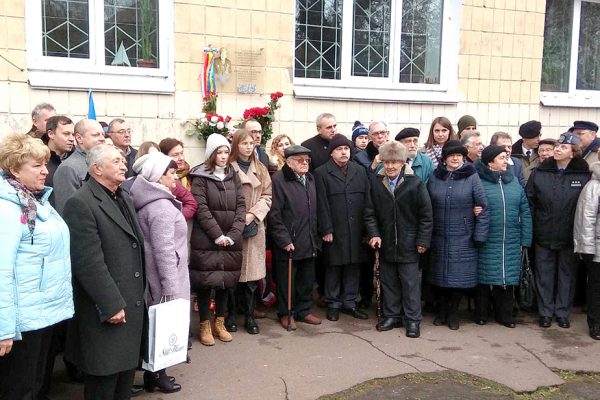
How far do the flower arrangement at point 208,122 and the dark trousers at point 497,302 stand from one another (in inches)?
137

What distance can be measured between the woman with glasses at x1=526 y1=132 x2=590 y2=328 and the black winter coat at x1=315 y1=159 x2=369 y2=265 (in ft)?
5.82

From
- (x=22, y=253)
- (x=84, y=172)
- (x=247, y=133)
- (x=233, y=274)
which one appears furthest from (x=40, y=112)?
(x=22, y=253)

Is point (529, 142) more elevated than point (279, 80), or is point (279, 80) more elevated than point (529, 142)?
point (279, 80)

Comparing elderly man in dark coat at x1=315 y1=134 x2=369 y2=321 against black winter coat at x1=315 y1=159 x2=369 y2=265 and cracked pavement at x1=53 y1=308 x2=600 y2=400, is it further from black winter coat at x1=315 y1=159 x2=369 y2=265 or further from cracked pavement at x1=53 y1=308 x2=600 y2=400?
cracked pavement at x1=53 y1=308 x2=600 y2=400

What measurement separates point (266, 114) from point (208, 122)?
748 millimetres

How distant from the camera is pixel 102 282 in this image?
143 inches

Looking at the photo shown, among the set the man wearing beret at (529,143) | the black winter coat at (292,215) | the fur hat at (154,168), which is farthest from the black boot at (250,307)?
the man wearing beret at (529,143)

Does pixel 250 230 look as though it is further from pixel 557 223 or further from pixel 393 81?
pixel 393 81

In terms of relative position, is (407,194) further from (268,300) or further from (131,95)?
(131,95)

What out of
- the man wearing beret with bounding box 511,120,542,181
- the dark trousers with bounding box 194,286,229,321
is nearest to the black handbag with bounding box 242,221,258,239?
the dark trousers with bounding box 194,286,229,321

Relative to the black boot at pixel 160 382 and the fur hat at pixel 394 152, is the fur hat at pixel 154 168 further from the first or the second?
the fur hat at pixel 394 152

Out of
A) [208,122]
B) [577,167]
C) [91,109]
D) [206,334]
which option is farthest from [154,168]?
[577,167]

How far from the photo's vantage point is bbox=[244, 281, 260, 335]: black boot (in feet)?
19.6

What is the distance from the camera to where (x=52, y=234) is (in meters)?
Answer: 3.50
